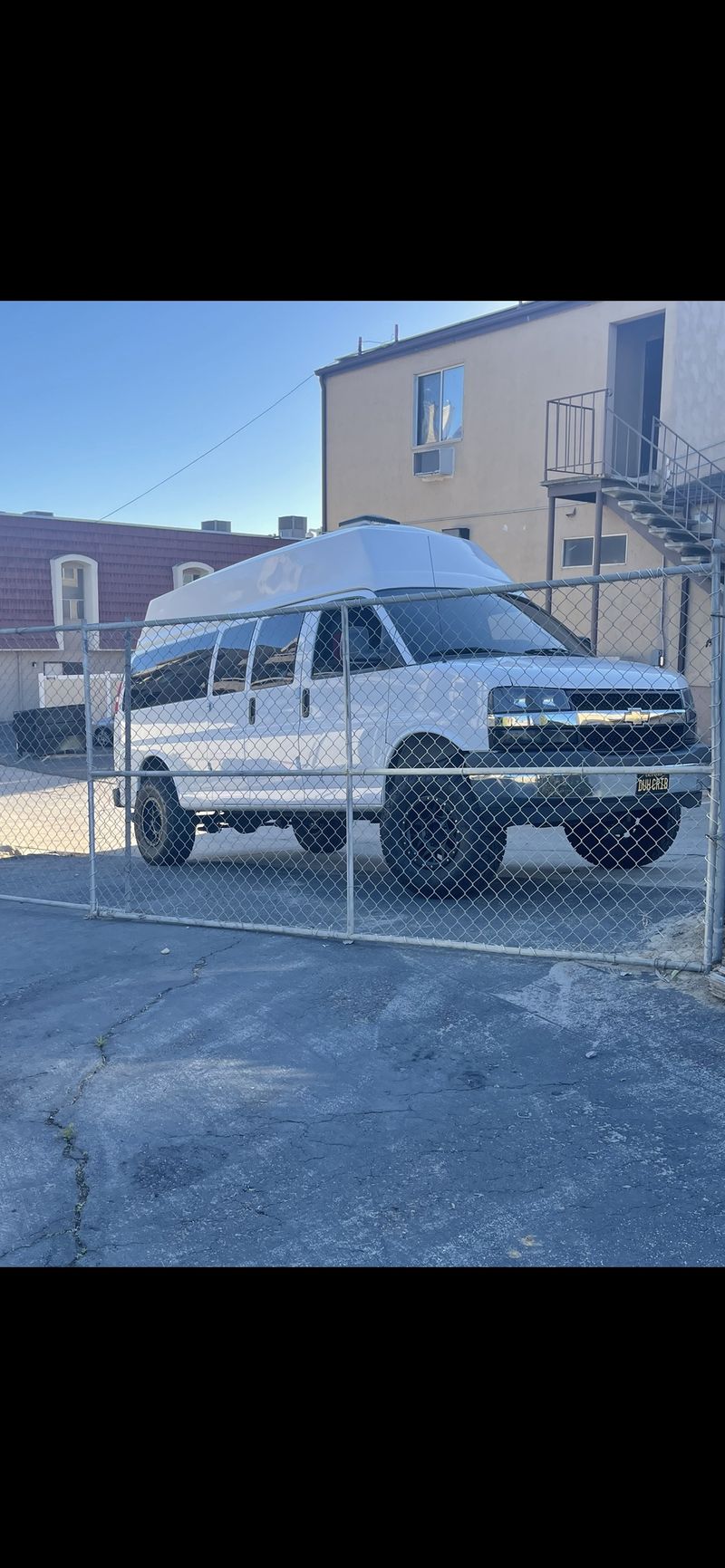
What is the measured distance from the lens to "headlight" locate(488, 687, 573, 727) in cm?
652

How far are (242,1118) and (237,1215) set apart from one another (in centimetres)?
74

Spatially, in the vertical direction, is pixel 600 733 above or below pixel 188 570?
below

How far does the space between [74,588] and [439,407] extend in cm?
1213

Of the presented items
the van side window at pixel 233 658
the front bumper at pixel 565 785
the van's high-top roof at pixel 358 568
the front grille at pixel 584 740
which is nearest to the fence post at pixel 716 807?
the front bumper at pixel 565 785

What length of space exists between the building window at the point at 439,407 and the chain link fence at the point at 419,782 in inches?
402

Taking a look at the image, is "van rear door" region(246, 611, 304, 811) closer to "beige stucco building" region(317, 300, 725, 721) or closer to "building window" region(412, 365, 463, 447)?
"beige stucco building" region(317, 300, 725, 721)

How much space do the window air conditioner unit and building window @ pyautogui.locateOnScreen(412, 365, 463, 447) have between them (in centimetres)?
16

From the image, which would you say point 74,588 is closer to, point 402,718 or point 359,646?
point 359,646

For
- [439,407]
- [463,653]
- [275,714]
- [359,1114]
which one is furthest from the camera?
[439,407]

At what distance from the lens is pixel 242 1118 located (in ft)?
13.5

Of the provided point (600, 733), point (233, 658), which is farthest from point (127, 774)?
point (600, 733)

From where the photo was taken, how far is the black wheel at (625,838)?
736 centimetres

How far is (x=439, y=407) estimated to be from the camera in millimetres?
18922
